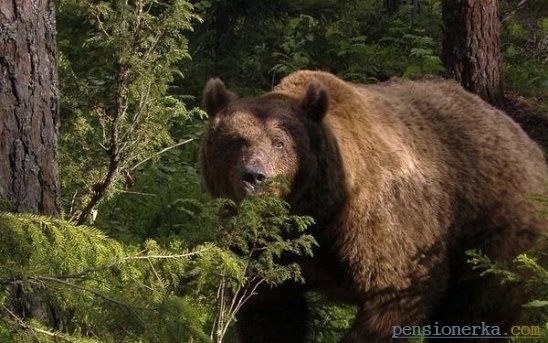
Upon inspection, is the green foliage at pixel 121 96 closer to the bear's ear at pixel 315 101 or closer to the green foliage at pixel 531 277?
the bear's ear at pixel 315 101

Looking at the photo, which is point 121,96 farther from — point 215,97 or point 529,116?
point 529,116

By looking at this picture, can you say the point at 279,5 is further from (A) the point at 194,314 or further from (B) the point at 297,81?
(A) the point at 194,314

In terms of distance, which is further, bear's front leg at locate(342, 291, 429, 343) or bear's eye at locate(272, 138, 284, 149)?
bear's front leg at locate(342, 291, 429, 343)

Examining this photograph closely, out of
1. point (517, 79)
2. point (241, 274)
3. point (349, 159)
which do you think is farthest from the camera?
point (517, 79)

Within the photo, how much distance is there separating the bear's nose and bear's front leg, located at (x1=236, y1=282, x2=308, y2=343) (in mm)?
1124

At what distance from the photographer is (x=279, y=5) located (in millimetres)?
12523

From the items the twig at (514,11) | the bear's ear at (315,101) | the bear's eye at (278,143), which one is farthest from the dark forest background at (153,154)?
the twig at (514,11)

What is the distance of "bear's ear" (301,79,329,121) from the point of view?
5.66 meters

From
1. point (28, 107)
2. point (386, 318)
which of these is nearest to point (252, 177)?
point (28, 107)

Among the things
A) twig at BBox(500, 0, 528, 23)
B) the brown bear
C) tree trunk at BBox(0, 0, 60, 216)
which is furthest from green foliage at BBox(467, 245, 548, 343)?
twig at BBox(500, 0, 528, 23)

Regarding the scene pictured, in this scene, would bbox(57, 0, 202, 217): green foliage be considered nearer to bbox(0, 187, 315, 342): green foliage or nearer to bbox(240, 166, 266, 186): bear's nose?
bbox(240, 166, 266, 186): bear's nose

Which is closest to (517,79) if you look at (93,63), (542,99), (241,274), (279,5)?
(542,99)

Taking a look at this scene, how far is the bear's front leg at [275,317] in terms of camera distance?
20.0 feet

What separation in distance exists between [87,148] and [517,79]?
8.80m
